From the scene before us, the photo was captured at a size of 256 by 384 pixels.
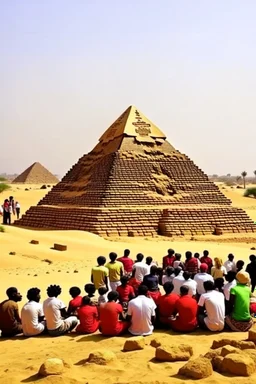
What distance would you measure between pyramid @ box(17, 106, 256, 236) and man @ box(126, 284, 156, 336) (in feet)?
50.1

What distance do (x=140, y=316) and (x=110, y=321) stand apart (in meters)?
0.38

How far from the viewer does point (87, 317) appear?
6492 millimetres

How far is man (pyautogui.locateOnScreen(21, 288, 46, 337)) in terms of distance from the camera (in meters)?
6.46

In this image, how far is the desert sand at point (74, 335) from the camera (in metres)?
4.59

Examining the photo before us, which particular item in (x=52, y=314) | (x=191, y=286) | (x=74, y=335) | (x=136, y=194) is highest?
(x=136, y=194)

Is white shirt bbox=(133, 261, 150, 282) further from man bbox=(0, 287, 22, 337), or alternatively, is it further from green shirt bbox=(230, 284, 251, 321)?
man bbox=(0, 287, 22, 337)

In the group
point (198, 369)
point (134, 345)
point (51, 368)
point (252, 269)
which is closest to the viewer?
point (198, 369)

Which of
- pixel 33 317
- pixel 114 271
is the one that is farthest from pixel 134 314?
pixel 114 271

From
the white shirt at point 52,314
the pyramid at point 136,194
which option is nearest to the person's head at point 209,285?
the white shirt at point 52,314

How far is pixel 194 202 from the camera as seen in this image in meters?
26.6

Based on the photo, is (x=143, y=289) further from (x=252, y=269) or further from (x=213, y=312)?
(x=252, y=269)

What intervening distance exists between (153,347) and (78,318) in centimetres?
141

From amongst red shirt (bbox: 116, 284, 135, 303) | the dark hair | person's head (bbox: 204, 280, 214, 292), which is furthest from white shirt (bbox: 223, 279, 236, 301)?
the dark hair

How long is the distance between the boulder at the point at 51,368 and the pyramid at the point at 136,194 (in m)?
17.1
